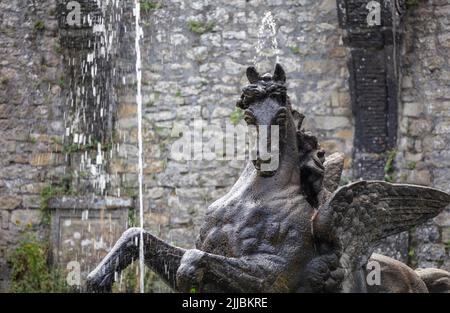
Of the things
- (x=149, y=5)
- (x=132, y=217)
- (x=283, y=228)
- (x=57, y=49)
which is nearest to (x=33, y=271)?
(x=132, y=217)

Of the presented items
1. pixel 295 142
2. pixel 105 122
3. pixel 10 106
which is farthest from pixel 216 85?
pixel 295 142

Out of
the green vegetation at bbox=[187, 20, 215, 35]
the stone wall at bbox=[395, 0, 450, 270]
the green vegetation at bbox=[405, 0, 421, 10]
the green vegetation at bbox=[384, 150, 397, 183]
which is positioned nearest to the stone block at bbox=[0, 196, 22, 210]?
the green vegetation at bbox=[187, 20, 215, 35]

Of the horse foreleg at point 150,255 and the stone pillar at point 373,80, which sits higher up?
the stone pillar at point 373,80

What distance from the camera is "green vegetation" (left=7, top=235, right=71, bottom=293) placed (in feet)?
40.5

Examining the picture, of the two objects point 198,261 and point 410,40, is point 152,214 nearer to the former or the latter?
point 410,40

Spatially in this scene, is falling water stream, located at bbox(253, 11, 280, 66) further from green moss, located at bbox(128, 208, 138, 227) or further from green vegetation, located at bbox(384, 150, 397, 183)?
green moss, located at bbox(128, 208, 138, 227)

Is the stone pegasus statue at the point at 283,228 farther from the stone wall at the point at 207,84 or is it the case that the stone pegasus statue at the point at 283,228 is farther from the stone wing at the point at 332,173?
the stone wall at the point at 207,84

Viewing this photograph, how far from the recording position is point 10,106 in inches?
507

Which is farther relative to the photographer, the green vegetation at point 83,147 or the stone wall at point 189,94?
the green vegetation at point 83,147

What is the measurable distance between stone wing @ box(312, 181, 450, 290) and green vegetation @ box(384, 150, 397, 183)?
5.35 metres

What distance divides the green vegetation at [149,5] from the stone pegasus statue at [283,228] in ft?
20.7

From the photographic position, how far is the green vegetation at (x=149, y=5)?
41.7 feet

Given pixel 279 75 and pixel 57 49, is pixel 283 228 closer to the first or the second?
pixel 279 75

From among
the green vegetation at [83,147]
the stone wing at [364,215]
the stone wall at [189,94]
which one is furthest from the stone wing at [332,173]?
the green vegetation at [83,147]
